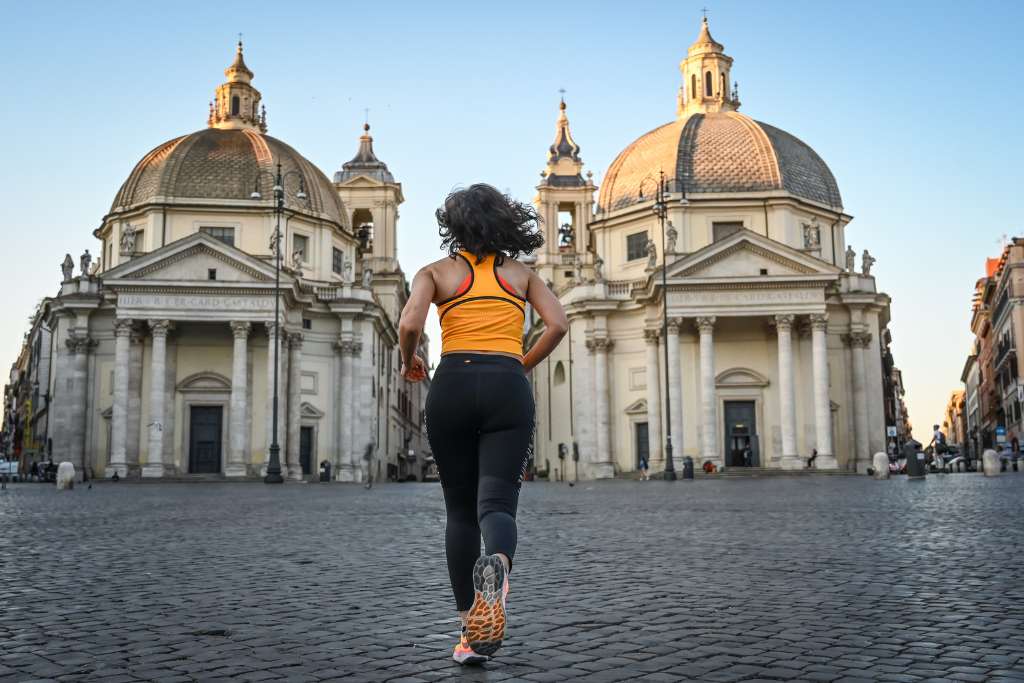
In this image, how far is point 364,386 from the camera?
60188 millimetres

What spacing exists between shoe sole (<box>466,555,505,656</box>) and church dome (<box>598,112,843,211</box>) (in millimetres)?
55990

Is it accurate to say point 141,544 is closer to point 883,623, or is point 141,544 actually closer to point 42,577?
point 42,577

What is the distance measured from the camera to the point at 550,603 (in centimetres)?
804

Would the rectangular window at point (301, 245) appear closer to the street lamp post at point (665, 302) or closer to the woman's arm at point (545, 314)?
the street lamp post at point (665, 302)

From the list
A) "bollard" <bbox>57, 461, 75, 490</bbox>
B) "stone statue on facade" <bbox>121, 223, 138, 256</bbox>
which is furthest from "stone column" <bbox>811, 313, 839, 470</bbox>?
"stone statue on facade" <bbox>121, 223, 138, 256</bbox>

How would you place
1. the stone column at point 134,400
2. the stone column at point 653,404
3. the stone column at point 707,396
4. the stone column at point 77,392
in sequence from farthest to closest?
the stone column at point 653,404 < the stone column at point 77,392 < the stone column at point 707,396 < the stone column at point 134,400

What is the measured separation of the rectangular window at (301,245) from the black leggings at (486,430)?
58.1 m

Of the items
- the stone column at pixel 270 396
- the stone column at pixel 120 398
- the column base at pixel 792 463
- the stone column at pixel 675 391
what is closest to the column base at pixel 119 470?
the stone column at pixel 120 398

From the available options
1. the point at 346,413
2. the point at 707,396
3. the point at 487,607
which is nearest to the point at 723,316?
the point at 707,396

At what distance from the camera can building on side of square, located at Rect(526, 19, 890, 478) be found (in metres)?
54.2

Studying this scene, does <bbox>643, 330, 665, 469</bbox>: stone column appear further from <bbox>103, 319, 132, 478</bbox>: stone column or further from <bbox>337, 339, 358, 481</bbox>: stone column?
<bbox>103, 319, 132, 478</bbox>: stone column

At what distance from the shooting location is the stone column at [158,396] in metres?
51.9

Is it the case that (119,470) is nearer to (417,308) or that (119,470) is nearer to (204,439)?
(204,439)

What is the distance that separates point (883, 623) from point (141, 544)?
29.8 feet
